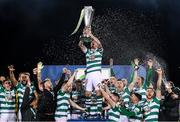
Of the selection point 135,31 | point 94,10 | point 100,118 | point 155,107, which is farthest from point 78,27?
point 155,107

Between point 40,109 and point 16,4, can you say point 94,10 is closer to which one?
point 16,4

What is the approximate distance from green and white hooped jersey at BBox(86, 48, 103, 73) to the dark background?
1.33 m

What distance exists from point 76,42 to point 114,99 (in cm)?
355

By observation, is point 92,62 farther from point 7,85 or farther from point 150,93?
point 150,93

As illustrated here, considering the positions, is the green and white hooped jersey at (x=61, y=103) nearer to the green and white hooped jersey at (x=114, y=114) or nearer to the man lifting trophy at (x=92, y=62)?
the green and white hooped jersey at (x=114, y=114)

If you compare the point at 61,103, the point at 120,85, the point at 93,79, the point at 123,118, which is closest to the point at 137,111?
the point at 123,118

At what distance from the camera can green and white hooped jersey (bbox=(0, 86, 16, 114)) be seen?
35.3 feet

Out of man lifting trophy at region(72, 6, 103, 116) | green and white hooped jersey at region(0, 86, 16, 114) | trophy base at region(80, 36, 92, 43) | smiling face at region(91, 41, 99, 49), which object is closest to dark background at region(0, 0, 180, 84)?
trophy base at region(80, 36, 92, 43)

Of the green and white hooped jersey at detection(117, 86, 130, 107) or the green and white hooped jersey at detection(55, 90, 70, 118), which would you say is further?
the green and white hooped jersey at detection(117, 86, 130, 107)

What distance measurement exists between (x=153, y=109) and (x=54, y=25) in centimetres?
360

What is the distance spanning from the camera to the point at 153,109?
30.9 feet

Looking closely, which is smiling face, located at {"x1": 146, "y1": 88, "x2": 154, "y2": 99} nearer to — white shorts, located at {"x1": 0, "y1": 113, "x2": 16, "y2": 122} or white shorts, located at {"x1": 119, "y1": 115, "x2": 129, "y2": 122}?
white shorts, located at {"x1": 119, "y1": 115, "x2": 129, "y2": 122}

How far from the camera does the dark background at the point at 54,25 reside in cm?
1201

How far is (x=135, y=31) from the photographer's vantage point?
12.6 m
